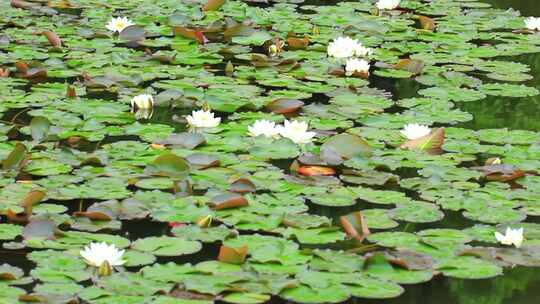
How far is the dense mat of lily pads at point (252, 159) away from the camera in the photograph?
9.70ft

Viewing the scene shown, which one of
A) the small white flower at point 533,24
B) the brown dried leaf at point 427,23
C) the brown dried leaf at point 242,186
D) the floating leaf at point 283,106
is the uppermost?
the small white flower at point 533,24

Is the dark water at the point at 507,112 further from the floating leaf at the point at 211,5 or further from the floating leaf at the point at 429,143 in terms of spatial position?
the floating leaf at the point at 211,5

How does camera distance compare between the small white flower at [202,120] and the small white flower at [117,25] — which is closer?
the small white flower at [202,120]

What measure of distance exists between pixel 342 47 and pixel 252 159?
1.57 m

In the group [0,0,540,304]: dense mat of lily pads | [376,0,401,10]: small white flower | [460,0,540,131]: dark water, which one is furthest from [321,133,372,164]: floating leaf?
[376,0,401,10]: small white flower

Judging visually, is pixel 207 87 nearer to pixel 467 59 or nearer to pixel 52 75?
pixel 52 75

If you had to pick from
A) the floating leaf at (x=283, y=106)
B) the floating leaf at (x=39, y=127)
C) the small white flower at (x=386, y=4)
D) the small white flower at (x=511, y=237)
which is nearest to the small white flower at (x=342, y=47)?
the floating leaf at (x=283, y=106)

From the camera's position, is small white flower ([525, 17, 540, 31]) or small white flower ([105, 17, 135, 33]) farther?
small white flower ([525, 17, 540, 31])

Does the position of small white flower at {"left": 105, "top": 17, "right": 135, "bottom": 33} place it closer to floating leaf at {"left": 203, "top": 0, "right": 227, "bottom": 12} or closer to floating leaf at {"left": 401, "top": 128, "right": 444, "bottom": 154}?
floating leaf at {"left": 203, "top": 0, "right": 227, "bottom": 12}

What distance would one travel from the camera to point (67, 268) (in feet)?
9.57

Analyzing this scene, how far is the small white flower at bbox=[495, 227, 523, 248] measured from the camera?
315 cm

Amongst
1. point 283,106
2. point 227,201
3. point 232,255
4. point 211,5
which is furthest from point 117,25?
point 232,255

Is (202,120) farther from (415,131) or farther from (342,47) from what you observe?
(342,47)

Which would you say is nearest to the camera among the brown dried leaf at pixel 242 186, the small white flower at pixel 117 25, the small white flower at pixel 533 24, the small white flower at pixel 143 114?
the brown dried leaf at pixel 242 186
